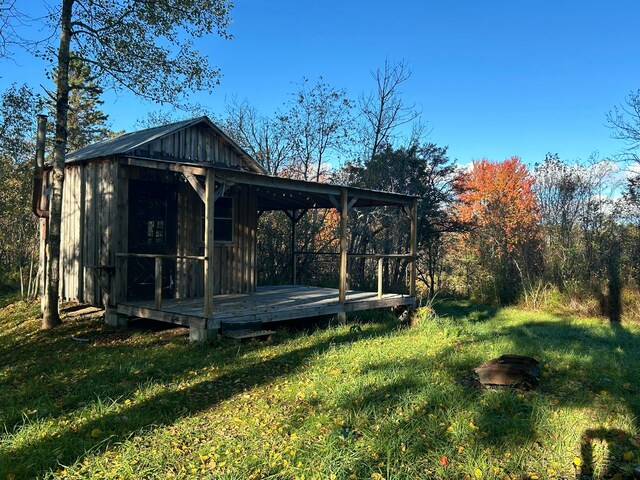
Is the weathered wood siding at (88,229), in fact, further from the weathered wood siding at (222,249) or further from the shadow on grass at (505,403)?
the shadow on grass at (505,403)

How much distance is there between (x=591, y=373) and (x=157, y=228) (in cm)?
773

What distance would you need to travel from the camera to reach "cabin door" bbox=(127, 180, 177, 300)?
29.1 ft

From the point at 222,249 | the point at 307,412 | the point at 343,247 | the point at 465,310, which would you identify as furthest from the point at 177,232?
the point at 465,310

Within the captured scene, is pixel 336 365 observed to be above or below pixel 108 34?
below

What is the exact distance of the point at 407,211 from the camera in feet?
35.4

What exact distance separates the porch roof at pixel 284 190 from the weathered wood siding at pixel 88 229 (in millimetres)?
1000

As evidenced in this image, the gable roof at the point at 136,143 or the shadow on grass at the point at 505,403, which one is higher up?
the gable roof at the point at 136,143

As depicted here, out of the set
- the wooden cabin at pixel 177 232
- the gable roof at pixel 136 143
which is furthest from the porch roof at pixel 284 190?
the gable roof at pixel 136 143

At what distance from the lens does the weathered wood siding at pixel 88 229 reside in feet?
27.6

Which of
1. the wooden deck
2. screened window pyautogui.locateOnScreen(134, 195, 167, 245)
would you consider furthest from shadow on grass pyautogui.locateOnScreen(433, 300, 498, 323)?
screened window pyautogui.locateOnScreen(134, 195, 167, 245)

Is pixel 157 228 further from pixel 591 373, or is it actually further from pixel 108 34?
pixel 591 373

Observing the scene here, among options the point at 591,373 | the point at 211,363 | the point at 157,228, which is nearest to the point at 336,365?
the point at 211,363

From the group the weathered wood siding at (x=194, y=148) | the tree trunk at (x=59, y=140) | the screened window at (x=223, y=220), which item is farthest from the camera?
the screened window at (x=223, y=220)

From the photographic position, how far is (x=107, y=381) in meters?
5.21
